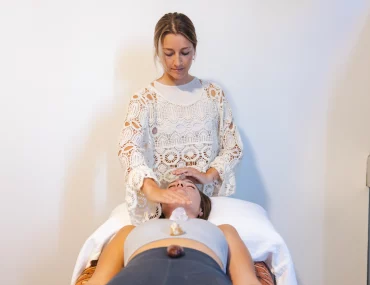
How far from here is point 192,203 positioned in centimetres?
158

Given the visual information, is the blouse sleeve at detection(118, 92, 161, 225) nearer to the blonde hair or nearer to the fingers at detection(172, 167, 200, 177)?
the fingers at detection(172, 167, 200, 177)

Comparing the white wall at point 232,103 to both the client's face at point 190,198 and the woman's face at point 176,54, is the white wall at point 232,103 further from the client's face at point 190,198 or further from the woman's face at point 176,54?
the client's face at point 190,198

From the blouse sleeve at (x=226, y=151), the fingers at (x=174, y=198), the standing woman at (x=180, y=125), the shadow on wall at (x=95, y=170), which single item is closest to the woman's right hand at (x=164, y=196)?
the fingers at (x=174, y=198)

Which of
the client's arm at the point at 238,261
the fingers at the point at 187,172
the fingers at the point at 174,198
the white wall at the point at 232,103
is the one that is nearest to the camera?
the client's arm at the point at 238,261

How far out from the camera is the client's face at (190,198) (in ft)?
5.18

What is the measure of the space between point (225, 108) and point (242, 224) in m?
0.51

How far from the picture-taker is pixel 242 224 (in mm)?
1591

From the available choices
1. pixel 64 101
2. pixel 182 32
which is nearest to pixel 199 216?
pixel 182 32

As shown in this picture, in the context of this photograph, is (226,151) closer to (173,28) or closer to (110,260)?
(173,28)

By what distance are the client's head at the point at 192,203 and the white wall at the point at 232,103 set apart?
48 cm

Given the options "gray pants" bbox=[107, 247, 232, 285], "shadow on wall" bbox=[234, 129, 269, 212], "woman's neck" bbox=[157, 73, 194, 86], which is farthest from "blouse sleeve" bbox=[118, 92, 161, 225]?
"shadow on wall" bbox=[234, 129, 269, 212]

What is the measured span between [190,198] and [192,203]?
18 mm

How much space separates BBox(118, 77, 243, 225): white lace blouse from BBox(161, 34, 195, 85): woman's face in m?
0.12

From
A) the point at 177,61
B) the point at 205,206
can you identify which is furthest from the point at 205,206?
the point at 177,61
